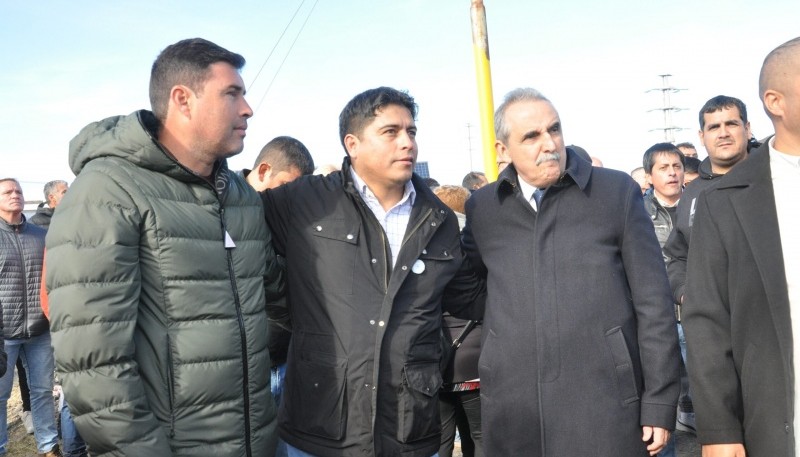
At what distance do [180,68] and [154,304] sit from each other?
2.82ft

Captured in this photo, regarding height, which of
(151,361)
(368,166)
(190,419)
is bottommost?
(190,419)

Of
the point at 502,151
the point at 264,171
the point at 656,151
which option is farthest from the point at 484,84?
the point at 502,151

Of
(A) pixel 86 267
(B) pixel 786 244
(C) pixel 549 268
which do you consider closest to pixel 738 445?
(B) pixel 786 244

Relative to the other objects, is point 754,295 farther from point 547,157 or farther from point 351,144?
point 351,144

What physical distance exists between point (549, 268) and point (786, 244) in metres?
0.87

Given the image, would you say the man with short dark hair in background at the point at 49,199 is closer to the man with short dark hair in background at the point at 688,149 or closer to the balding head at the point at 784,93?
the balding head at the point at 784,93

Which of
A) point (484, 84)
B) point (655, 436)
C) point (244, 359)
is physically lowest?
point (655, 436)

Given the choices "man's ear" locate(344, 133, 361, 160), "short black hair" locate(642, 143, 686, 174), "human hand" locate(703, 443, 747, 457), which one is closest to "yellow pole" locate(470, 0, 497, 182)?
"short black hair" locate(642, 143, 686, 174)

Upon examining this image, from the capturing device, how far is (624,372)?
274cm

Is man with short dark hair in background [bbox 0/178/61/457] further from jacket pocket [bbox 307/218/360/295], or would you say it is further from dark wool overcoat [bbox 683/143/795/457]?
dark wool overcoat [bbox 683/143/795/457]

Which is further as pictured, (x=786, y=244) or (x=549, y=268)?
(x=549, y=268)

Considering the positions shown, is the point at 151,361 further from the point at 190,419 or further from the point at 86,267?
the point at 86,267

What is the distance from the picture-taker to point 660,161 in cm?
615

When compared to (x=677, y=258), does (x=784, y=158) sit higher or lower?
higher
